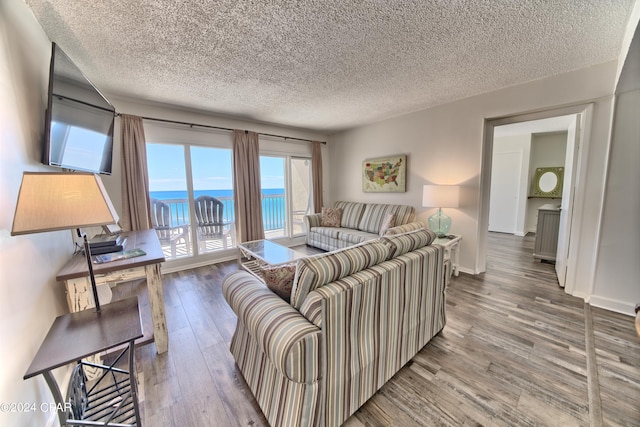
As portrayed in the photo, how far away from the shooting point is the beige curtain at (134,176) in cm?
300

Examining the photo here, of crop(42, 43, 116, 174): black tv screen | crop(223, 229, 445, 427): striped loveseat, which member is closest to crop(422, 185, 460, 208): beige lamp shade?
crop(223, 229, 445, 427): striped loveseat

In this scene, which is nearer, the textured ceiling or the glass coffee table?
the textured ceiling

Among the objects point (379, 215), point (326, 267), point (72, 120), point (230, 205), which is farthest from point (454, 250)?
point (72, 120)

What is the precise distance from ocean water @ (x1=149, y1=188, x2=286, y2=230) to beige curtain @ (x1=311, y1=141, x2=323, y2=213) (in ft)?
2.46

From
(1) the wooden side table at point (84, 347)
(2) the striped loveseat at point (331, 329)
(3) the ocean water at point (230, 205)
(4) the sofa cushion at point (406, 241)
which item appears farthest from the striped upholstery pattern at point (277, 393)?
(3) the ocean water at point (230, 205)

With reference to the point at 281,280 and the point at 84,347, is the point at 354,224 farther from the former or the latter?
the point at 84,347

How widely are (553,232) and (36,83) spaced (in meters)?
5.82

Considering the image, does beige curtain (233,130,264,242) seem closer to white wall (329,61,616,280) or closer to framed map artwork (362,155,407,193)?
white wall (329,61,616,280)

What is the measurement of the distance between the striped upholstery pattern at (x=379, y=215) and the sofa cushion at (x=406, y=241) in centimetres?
190

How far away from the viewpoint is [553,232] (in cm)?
346

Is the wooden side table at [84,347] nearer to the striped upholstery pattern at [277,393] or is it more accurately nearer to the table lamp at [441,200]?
the striped upholstery pattern at [277,393]

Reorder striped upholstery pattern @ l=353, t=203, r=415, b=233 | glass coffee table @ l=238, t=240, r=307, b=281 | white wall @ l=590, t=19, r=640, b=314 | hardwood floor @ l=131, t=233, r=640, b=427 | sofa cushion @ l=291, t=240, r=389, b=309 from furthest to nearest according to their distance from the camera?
striped upholstery pattern @ l=353, t=203, r=415, b=233
glass coffee table @ l=238, t=240, r=307, b=281
white wall @ l=590, t=19, r=640, b=314
hardwood floor @ l=131, t=233, r=640, b=427
sofa cushion @ l=291, t=240, r=389, b=309

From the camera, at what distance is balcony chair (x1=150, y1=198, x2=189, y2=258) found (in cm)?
345

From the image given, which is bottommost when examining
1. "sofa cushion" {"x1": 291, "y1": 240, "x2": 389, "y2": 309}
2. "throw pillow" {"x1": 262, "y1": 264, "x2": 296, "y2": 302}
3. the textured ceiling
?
"throw pillow" {"x1": 262, "y1": 264, "x2": 296, "y2": 302}
